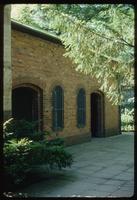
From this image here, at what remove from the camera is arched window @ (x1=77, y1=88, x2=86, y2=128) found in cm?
1625

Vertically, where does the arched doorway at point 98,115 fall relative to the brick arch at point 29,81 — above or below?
below

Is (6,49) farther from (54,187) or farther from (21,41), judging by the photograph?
(54,187)

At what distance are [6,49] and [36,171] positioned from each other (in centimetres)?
304

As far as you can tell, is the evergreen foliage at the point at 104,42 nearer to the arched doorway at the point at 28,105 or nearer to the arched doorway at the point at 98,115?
the arched doorway at the point at 28,105

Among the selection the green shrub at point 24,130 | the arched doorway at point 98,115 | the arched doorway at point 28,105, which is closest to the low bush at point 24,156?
the green shrub at point 24,130

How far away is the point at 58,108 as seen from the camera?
14.4 m

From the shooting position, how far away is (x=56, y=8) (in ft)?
30.7

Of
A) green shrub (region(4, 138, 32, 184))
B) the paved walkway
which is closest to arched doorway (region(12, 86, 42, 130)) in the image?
the paved walkway

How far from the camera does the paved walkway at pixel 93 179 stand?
7.26 metres

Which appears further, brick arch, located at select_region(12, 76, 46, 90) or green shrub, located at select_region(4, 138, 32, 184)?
brick arch, located at select_region(12, 76, 46, 90)

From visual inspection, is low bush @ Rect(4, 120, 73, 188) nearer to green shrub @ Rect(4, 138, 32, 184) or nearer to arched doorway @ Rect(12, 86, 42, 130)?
green shrub @ Rect(4, 138, 32, 184)

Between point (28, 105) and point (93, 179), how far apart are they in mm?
5352

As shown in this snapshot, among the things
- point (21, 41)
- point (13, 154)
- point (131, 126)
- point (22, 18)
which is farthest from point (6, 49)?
point (131, 126)

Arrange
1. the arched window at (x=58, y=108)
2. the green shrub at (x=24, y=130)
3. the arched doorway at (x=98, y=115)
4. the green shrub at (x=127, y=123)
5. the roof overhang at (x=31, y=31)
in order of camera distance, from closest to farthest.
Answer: the green shrub at (x=24, y=130)
the roof overhang at (x=31, y=31)
the arched window at (x=58, y=108)
the arched doorway at (x=98, y=115)
the green shrub at (x=127, y=123)
